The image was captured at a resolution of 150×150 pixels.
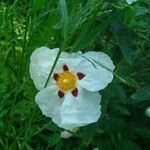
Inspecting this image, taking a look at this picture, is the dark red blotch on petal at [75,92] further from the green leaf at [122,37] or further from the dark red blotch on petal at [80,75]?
the green leaf at [122,37]

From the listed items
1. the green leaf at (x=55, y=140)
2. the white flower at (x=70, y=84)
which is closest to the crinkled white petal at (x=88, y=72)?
the white flower at (x=70, y=84)

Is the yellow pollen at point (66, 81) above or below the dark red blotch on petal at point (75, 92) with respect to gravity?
above

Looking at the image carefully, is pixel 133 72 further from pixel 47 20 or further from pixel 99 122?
pixel 47 20

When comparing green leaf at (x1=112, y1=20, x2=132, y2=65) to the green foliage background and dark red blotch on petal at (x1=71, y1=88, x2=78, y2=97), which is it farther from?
dark red blotch on petal at (x1=71, y1=88, x2=78, y2=97)

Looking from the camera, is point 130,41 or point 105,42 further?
point 105,42

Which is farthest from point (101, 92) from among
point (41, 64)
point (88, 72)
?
point (41, 64)

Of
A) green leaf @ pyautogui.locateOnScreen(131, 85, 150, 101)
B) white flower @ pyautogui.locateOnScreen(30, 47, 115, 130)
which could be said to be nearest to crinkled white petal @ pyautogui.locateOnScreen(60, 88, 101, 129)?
white flower @ pyautogui.locateOnScreen(30, 47, 115, 130)

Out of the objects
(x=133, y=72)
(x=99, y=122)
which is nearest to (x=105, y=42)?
(x=133, y=72)
